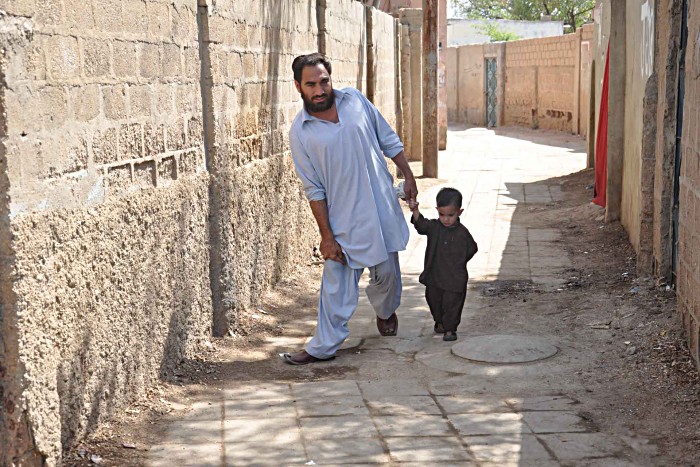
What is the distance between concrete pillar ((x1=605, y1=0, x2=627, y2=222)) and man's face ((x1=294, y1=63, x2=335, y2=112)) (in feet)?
15.8

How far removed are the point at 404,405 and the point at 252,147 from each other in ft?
8.21

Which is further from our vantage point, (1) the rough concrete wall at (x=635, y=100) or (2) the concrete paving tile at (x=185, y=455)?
(1) the rough concrete wall at (x=635, y=100)

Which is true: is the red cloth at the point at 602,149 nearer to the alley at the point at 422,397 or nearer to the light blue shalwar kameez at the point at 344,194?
the alley at the point at 422,397

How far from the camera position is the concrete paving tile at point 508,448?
12.6ft

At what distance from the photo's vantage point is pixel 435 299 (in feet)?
18.7

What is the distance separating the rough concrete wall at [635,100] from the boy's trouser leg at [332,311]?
9.03ft


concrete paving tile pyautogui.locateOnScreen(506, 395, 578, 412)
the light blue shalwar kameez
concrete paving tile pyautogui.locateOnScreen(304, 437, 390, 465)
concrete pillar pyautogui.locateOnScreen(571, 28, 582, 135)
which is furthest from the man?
concrete pillar pyautogui.locateOnScreen(571, 28, 582, 135)

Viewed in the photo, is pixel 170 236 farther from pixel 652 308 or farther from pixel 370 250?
pixel 652 308

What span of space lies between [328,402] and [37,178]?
1.84 metres

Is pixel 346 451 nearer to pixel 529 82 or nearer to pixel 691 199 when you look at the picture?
pixel 691 199

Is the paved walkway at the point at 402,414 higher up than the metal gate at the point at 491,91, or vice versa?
the metal gate at the point at 491,91

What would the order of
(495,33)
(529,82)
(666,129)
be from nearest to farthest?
(666,129)
(529,82)
(495,33)

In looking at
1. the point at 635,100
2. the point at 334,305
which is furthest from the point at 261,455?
the point at 635,100

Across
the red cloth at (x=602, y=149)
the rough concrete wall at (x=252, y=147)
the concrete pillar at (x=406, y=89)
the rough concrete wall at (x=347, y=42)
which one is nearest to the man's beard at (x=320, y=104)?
the rough concrete wall at (x=252, y=147)
